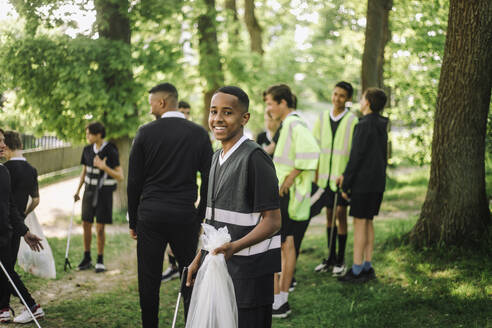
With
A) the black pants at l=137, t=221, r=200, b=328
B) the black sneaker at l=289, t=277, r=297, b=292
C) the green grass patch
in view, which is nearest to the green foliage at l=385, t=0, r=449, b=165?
the black sneaker at l=289, t=277, r=297, b=292

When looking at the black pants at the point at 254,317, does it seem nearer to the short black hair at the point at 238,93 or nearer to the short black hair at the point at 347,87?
the short black hair at the point at 238,93

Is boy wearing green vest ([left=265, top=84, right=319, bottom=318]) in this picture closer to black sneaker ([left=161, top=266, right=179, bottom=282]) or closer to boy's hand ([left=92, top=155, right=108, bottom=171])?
black sneaker ([left=161, top=266, right=179, bottom=282])

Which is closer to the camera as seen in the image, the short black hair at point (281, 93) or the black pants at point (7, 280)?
the black pants at point (7, 280)

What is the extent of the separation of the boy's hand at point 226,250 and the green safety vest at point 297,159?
2523 mm

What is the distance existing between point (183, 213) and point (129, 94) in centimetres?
763

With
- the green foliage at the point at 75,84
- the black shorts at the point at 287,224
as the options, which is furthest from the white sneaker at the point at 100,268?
the green foliage at the point at 75,84

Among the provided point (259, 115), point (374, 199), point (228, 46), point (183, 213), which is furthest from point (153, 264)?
point (259, 115)

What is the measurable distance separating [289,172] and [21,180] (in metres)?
2.73

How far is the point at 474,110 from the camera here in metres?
6.46

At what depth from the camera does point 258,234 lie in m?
2.99

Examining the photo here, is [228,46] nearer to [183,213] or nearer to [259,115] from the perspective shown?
[259,115]

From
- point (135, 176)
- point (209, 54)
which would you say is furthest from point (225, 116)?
point (209, 54)

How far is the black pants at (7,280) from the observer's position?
4684 millimetres

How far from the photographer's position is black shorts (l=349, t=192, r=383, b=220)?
6.27m
